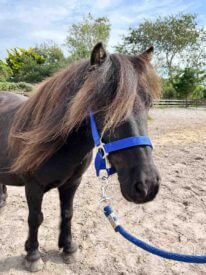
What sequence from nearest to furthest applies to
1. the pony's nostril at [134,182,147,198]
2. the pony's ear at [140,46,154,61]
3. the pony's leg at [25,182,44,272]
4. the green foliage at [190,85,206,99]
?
the pony's nostril at [134,182,147,198], the pony's ear at [140,46,154,61], the pony's leg at [25,182,44,272], the green foliage at [190,85,206,99]

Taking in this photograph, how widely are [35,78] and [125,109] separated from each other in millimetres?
30212

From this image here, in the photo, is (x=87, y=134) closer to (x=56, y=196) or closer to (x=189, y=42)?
(x=56, y=196)

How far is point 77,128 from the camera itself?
5.85 feet

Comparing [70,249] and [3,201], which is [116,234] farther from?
[3,201]

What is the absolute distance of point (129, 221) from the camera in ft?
10.6

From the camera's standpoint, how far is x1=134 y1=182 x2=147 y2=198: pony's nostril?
56.0 inches

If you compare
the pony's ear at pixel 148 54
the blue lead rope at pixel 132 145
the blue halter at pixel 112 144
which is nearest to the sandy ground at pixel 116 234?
the blue lead rope at pixel 132 145

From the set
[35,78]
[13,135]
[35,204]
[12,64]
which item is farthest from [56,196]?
[12,64]

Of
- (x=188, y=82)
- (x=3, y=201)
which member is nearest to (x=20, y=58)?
(x=188, y=82)

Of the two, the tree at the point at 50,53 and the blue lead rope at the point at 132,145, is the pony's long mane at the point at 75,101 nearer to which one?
the blue lead rope at the point at 132,145

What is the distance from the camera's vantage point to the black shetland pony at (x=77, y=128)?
1494mm

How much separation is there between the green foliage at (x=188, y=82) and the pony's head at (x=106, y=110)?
29048 millimetres

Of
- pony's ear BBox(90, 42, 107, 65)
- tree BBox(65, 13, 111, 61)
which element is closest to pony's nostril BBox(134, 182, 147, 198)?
pony's ear BBox(90, 42, 107, 65)

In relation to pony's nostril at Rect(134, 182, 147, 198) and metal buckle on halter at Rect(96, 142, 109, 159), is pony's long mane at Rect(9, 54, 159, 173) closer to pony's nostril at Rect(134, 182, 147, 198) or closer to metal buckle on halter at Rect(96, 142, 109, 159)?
metal buckle on halter at Rect(96, 142, 109, 159)
